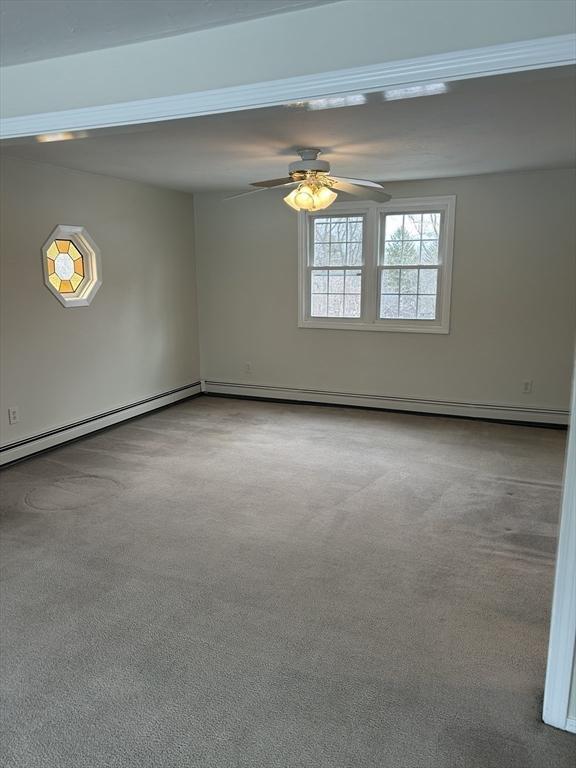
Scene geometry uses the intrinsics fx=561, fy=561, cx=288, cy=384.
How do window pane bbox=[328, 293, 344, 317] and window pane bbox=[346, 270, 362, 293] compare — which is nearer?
window pane bbox=[346, 270, 362, 293]

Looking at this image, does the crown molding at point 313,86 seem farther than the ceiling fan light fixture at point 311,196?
No

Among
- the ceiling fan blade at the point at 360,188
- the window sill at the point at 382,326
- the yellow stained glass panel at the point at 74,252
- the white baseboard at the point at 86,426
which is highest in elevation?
the ceiling fan blade at the point at 360,188

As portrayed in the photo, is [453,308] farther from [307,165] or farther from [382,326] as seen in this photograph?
[307,165]

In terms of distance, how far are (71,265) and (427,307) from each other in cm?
353

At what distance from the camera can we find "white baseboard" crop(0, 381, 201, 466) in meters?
4.57

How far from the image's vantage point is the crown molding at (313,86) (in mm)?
1628

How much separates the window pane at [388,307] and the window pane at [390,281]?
3.3 inches

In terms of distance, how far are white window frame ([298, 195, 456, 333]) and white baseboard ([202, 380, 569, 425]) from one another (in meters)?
0.77

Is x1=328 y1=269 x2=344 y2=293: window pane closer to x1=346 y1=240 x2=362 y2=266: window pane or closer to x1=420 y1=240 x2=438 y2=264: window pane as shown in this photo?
x1=346 y1=240 x2=362 y2=266: window pane

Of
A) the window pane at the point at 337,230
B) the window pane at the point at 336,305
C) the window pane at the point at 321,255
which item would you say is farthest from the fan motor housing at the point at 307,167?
the window pane at the point at 336,305

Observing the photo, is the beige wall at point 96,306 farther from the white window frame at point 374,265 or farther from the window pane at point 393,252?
the window pane at point 393,252

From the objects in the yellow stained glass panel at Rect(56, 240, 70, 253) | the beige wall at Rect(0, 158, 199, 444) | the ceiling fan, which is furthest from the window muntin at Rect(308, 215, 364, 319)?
the yellow stained glass panel at Rect(56, 240, 70, 253)

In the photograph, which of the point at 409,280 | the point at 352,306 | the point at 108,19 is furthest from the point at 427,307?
the point at 108,19

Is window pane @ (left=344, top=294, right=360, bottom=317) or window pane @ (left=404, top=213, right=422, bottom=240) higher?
window pane @ (left=404, top=213, right=422, bottom=240)
